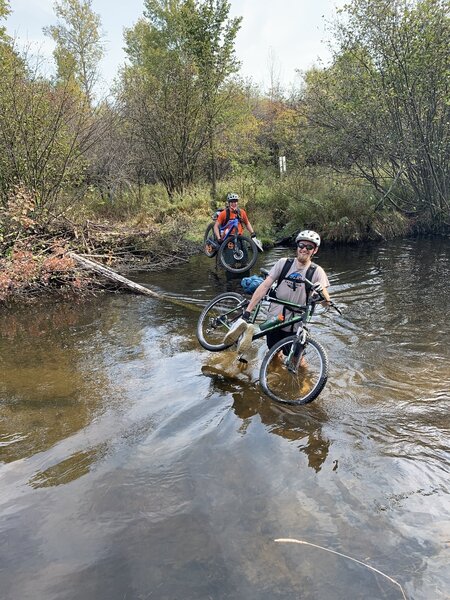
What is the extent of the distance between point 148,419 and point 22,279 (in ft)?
18.6

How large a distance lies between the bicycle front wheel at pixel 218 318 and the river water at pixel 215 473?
263mm

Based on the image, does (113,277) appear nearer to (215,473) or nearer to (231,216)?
(231,216)

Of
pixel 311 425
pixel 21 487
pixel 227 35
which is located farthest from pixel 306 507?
pixel 227 35

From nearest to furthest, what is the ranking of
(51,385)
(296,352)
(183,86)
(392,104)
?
(296,352), (51,385), (392,104), (183,86)

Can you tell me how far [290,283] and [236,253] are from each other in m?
5.66

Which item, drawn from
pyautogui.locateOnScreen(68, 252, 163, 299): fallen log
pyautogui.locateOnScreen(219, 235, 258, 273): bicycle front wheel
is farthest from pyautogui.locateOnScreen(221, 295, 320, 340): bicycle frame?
pyautogui.locateOnScreen(219, 235, 258, 273): bicycle front wheel

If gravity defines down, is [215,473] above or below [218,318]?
below

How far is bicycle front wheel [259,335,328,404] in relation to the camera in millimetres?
4926

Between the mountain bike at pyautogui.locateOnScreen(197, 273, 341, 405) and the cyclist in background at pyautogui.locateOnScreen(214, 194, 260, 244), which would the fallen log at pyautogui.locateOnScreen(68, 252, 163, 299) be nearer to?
the cyclist in background at pyautogui.locateOnScreen(214, 194, 260, 244)

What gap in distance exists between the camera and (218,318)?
6512mm

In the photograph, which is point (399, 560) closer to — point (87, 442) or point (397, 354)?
point (87, 442)

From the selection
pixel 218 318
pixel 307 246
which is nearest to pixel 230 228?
pixel 218 318

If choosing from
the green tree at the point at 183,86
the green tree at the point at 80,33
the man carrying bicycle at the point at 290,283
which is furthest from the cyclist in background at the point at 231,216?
the green tree at the point at 80,33

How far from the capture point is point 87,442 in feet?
13.8
